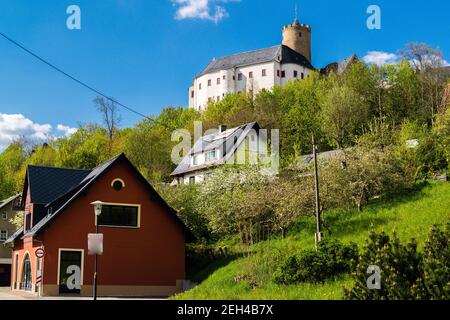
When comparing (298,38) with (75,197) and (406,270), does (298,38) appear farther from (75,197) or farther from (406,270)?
(406,270)

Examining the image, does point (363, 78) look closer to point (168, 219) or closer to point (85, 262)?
point (168, 219)

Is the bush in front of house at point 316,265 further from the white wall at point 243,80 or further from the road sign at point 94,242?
the white wall at point 243,80

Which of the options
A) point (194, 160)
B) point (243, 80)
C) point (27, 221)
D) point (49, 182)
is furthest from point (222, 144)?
point (243, 80)

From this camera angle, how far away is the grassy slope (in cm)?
2648

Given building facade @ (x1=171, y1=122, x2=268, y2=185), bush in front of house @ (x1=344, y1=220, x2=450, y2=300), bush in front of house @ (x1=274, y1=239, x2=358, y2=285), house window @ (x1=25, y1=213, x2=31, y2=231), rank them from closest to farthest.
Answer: bush in front of house @ (x1=344, y1=220, x2=450, y2=300) < bush in front of house @ (x1=274, y1=239, x2=358, y2=285) < house window @ (x1=25, y1=213, x2=31, y2=231) < building facade @ (x1=171, y1=122, x2=268, y2=185)

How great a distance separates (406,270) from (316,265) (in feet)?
27.5

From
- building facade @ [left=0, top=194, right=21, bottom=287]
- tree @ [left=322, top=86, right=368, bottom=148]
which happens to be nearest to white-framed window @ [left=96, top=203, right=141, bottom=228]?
building facade @ [left=0, top=194, right=21, bottom=287]

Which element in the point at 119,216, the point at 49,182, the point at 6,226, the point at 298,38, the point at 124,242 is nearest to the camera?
the point at 124,242

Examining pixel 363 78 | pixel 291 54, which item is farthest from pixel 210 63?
pixel 363 78

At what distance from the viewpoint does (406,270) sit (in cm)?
1371

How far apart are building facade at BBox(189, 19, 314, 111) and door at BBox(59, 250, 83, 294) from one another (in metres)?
75.9

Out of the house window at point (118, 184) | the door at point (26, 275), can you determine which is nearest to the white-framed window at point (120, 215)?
the house window at point (118, 184)

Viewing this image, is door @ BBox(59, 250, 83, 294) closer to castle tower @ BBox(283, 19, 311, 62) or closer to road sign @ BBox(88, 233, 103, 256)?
road sign @ BBox(88, 233, 103, 256)

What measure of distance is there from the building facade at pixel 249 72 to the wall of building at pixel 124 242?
239ft
